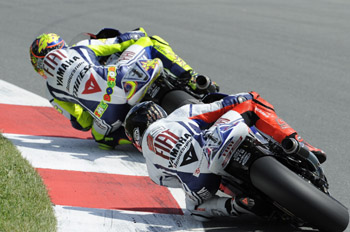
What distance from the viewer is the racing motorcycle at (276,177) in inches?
181

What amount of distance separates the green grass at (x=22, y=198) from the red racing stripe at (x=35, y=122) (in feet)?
4.21

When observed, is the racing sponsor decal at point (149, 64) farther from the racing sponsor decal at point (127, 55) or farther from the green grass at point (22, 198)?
the green grass at point (22, 198)

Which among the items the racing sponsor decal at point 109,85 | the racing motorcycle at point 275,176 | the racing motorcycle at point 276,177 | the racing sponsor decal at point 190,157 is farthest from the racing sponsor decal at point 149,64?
the racing sponsor decal at point 190,157

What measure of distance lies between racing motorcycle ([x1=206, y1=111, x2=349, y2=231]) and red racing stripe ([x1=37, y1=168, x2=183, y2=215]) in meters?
0.67

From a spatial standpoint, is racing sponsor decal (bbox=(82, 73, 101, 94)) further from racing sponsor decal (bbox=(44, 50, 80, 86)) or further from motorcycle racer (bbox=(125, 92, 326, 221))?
motorcycle racer (bbox=(125, 92, 326, 221))

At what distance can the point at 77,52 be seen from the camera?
7305 millimetres

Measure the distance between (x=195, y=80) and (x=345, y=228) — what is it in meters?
3.10

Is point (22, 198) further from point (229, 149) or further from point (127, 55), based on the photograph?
point (127, 55)

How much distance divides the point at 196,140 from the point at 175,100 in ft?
5.75

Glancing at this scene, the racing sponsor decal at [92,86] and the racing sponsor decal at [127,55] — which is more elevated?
the racing sponsor decal at [127,55]

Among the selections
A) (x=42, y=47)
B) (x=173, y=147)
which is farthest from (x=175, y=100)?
(x=173, y=147)

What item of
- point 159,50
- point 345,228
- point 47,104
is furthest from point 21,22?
point 345,228

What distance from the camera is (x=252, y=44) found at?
490 inches

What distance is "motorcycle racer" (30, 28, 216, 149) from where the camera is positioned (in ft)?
23.0
